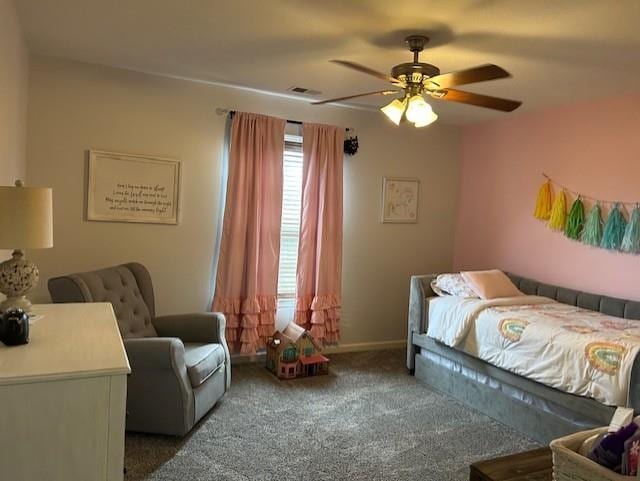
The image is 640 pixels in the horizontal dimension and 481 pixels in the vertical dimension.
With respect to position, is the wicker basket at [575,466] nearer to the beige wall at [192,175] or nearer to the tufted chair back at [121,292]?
the tufted chair back at [121,292]

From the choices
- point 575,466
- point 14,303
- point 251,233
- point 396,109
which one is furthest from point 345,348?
point 575,466

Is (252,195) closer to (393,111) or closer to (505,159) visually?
(393,111)

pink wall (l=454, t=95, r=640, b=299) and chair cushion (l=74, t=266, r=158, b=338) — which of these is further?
pink wall (l=454, t=95, r=640, b=299)

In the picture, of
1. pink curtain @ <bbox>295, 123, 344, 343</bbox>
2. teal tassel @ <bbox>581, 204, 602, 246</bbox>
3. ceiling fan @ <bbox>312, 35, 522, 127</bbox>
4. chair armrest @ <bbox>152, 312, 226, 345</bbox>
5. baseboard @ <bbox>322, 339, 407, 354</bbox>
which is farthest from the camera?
baseboard @ <bbox>322, 339, 407, 354</bbox>

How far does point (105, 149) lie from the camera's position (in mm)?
3730

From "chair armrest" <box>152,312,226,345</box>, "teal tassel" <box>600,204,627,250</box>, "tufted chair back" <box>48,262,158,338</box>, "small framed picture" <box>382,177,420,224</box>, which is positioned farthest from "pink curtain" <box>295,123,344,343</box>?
"teal tassel" <box>600,204,627,250</box>

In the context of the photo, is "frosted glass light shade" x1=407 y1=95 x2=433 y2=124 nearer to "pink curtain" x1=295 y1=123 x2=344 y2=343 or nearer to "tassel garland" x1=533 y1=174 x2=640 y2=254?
"pink curtain" x1=295 y1=123 x2=344 y2=343

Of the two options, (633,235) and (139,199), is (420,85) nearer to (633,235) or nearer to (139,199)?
(633,235)

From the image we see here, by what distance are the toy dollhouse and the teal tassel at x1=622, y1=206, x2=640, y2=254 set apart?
2.47 meters

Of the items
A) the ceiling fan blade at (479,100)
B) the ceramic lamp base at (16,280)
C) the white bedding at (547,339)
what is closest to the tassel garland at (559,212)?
the white bedding at (547,339)

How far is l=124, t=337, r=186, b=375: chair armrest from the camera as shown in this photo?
2738 mm

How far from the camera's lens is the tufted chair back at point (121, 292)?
2.81m

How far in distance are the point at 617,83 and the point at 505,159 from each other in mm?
1380

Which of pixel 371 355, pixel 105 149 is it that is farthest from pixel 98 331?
pixel 371 355
